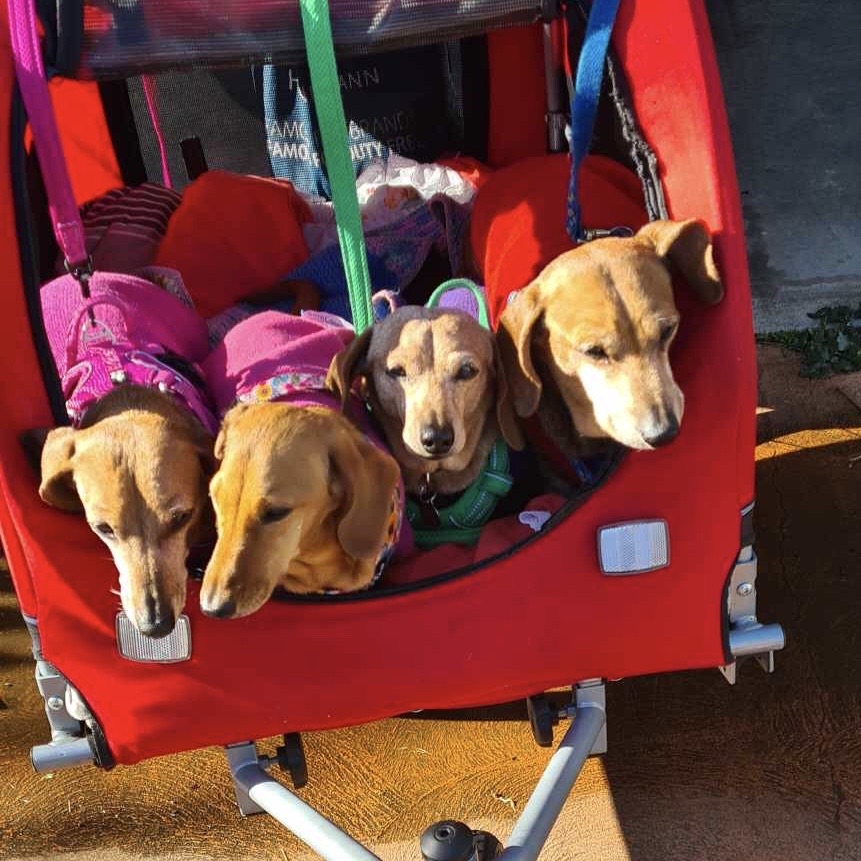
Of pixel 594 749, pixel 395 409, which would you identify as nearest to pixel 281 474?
pixel 395 409

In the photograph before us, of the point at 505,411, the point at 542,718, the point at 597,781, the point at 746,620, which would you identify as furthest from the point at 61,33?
the point at 597,781

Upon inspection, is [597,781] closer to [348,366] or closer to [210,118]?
[348,366]

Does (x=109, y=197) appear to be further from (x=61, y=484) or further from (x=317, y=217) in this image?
(x=61, y=484)

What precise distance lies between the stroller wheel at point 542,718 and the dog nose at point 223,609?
2.44ft

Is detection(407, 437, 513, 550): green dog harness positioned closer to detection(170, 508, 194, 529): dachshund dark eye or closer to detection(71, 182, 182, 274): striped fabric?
detection(170, 508, 194, 529): dachshund dark eye

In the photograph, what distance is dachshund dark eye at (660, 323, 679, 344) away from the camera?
2000 millimetres

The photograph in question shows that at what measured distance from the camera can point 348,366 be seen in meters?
2.21

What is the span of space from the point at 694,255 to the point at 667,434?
38 cm

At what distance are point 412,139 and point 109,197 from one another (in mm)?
1043

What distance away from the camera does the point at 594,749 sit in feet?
7.44

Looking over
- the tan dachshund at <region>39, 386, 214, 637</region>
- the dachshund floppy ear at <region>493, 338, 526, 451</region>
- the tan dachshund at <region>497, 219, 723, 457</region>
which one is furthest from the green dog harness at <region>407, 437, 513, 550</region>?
the tan dachshund at <region>39, 386, 214, 637</region>

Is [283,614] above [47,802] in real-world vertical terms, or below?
above

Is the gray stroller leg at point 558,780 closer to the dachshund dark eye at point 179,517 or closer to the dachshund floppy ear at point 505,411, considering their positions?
the dachshund floppy ear at point 505,411

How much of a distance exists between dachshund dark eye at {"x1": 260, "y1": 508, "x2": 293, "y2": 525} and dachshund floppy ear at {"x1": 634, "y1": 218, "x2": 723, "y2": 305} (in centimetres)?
90
